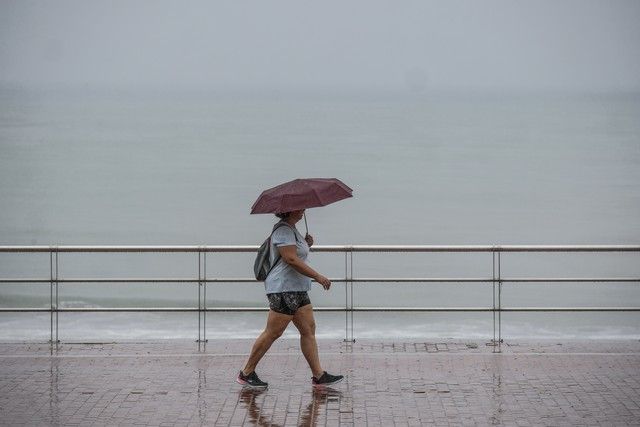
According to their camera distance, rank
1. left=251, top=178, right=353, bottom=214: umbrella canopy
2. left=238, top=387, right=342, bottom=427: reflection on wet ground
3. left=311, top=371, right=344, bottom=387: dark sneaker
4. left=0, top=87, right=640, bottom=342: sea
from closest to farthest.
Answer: left=238, top=387, right=342, bottom=427: reflection on wet ground < left=251, top=178, right=353, bottom=214: umbrella canopy < left=311, top=371, right=344, bottom=387: dark sneaker < left=0, top=87, right=640, bottom=342: sea

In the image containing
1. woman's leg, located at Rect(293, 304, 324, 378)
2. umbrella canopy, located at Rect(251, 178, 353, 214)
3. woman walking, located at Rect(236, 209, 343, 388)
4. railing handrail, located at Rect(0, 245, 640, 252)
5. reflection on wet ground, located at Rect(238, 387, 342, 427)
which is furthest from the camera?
railing handrail, located at Rect(0, 245, 640, 252)

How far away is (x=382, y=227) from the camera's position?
50.5 meters

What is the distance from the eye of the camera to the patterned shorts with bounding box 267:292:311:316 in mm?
10594

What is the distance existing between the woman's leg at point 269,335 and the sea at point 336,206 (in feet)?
10.5

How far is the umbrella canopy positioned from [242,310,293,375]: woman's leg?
0.87m

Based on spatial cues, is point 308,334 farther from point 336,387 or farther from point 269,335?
point 336,387

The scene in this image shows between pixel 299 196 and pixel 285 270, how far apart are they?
2.08ft

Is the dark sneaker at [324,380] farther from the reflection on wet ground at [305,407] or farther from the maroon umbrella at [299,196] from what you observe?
the maroon umbrella at [299,196]

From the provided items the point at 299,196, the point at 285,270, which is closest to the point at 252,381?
the point at 285,270

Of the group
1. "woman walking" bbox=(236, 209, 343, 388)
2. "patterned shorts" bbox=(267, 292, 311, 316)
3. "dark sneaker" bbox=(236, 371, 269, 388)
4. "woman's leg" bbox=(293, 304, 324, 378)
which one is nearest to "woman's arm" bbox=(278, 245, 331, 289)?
"woman walking" bbox=(236, 209, 343, 388)

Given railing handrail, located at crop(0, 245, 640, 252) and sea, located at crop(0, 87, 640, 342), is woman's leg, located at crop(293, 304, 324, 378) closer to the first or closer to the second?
railing handrail, located at crop(0, 245, 640, 252)

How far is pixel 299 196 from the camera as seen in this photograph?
34.1 feet

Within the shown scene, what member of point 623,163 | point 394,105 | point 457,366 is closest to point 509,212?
point 623,163

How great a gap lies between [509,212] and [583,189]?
39.2 feet
